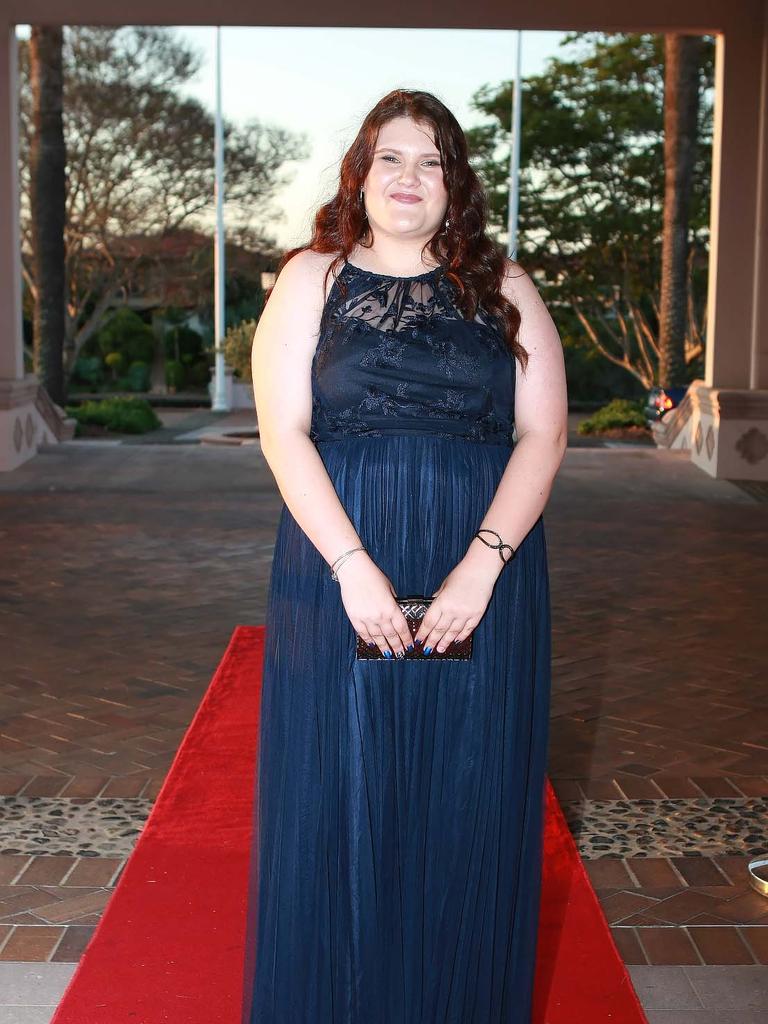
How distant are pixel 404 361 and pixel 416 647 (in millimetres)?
505

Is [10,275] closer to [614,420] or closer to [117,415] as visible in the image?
[117,415]

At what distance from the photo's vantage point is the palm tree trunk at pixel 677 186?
19.0m

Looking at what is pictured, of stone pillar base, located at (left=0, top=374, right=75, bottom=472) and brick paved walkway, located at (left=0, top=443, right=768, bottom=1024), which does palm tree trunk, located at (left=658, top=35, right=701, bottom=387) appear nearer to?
brick paved walkway, located at (left=0, top=443, right=768, bottom=1024)

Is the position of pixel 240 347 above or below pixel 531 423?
above

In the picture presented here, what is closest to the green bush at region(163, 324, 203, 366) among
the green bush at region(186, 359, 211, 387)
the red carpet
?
the green bush at region(186, 359, 211, 387)

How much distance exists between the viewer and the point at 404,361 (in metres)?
2.34

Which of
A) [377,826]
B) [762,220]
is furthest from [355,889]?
[762,220]

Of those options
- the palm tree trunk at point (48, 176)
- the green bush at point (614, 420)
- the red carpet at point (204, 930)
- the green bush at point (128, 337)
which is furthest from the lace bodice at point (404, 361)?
the green bush at point (128, 337)

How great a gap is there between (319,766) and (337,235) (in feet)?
3.20

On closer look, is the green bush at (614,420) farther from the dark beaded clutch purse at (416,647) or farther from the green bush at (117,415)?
the dark beaded clutch purse at (416,647)

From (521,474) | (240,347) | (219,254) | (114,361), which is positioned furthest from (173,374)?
(521,474)

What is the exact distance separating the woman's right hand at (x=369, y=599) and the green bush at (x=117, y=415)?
20266 millimetres

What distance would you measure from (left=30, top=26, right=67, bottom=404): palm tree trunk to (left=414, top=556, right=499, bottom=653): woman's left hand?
1891 centimetres

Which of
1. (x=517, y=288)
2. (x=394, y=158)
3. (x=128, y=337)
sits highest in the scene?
(x=128, y=337)
